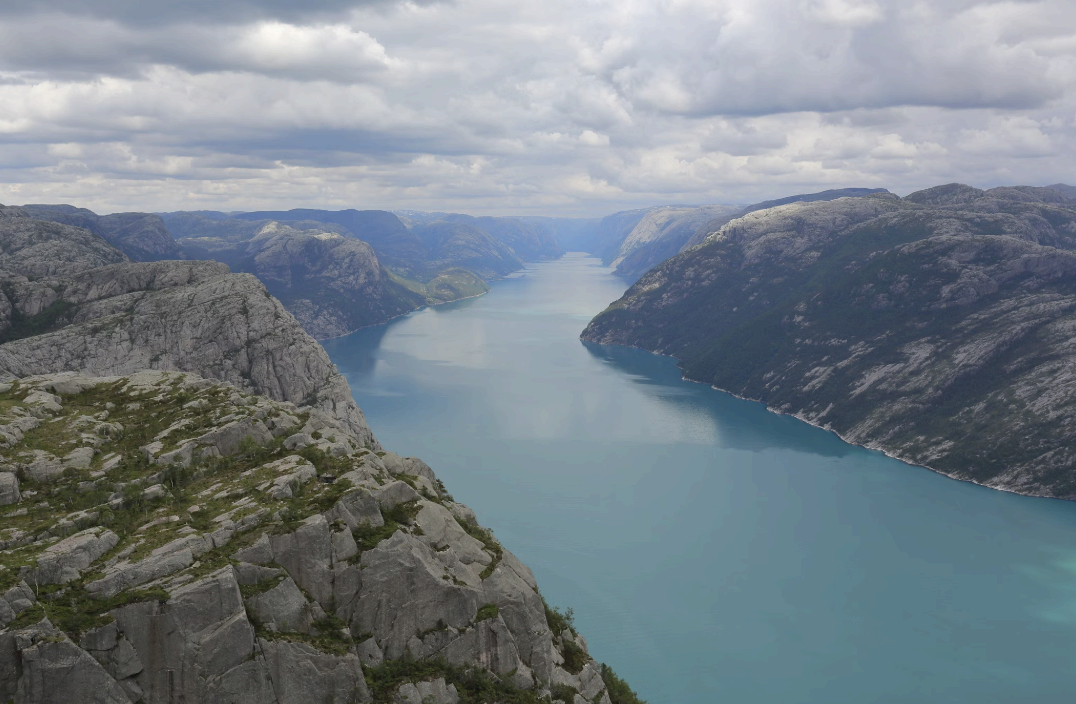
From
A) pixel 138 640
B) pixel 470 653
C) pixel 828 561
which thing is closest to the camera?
Answer: pixel 138 640

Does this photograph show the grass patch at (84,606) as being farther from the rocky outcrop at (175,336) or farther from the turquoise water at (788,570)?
the rocky outcrop at (175,336)

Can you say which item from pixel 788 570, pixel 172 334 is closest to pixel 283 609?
pixel 788 570

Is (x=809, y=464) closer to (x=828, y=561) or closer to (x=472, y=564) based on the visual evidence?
(x=828, y=561)

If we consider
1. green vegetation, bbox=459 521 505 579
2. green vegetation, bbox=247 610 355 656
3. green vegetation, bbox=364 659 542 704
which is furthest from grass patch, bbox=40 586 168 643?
green vegetation, bbox=459 521 505 579

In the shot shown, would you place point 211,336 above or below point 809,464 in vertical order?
above

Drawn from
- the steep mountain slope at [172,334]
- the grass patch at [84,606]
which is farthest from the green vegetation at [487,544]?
the steep mountain slope at [172,334]

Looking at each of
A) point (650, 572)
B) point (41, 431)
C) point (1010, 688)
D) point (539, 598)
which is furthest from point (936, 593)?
point (41, 431)

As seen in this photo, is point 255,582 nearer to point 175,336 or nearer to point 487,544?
point 487,544

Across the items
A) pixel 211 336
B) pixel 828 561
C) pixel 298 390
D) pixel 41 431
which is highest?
pixel 41 431
